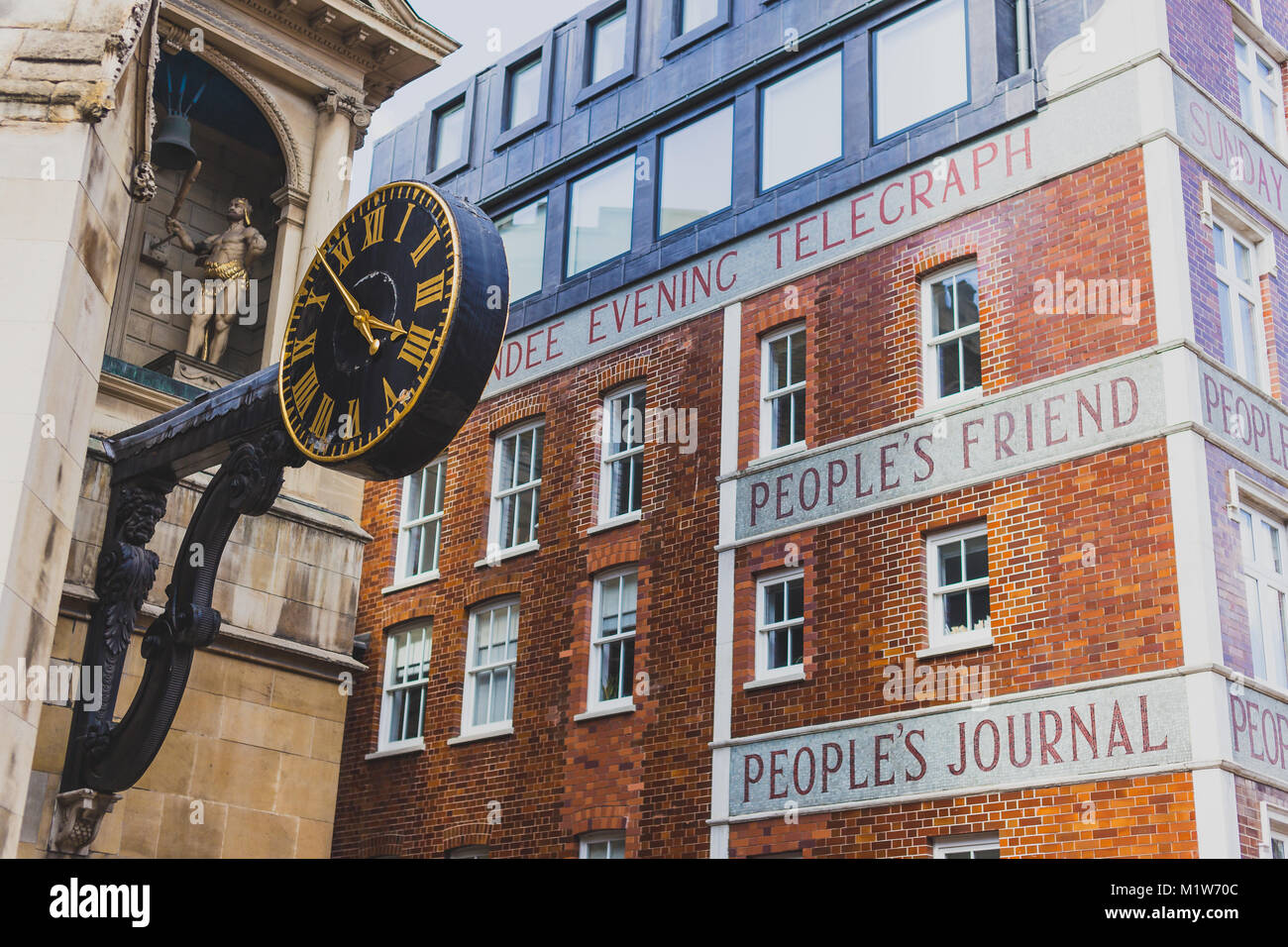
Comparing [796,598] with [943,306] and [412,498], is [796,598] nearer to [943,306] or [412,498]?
[943,306]

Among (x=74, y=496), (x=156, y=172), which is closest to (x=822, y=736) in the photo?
(x=156, y=172)

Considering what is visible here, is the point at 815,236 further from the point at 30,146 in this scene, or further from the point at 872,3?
the point at 30,146

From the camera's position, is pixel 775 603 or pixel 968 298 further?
pixel 775 603

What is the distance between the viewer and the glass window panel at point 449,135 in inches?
1276

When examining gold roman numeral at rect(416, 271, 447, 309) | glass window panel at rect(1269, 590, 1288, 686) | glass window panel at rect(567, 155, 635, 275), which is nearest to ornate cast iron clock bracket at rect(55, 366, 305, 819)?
gold roman numeral at rect(416, 271, 447, 309)

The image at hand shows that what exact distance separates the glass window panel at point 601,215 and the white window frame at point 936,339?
672 centimetres

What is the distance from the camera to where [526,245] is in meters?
29.5

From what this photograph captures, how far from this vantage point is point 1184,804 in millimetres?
16969

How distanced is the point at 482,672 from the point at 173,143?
1261 centimetres

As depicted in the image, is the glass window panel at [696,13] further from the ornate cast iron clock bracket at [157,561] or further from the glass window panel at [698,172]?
the ornate cast iron clock bracket at [157,561]

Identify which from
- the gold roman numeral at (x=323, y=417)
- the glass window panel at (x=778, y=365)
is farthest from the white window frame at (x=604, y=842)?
the gold roman numeral at (x=323, y=417)

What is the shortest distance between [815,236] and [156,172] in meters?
10.0

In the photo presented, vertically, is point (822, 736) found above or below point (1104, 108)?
below

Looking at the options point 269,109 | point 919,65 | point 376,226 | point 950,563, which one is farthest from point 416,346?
point 919,65
